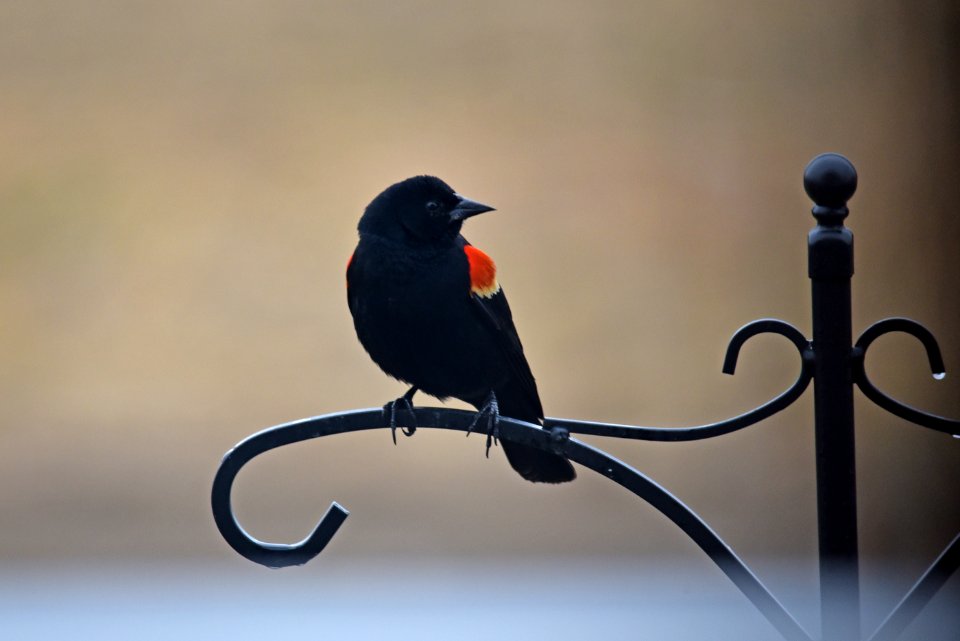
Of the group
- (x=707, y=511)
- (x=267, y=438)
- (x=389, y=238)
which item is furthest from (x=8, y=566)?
(x=267, y=438)

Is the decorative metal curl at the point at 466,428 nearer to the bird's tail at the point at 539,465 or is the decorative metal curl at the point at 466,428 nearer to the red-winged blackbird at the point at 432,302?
the red-winged blackbird at the point at 432,302

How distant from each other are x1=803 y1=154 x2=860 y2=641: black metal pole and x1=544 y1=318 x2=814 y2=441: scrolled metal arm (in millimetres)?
37

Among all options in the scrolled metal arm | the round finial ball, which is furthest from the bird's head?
the round finial ball

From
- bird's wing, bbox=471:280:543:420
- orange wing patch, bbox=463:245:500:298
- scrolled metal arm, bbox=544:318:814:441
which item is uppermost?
orange wing patch, bbox=463:245:500:298

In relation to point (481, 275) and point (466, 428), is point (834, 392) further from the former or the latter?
point (481, 275)

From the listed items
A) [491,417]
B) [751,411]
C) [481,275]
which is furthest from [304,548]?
[481,275]

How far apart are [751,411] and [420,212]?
2.78 ft

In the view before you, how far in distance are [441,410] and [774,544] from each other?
4.10m

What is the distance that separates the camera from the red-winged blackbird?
1880 millimetres

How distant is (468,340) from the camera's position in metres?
1.90

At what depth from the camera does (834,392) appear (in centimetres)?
116

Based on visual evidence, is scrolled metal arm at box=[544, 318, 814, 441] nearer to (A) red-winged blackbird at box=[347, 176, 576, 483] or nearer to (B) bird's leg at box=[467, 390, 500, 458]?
(B) bird's leg at box=[467, 390, 500, 458]

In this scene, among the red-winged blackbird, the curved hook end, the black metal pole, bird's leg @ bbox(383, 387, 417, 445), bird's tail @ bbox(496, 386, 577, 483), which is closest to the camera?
the black metal pole

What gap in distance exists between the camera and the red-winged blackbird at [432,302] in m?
1.88
